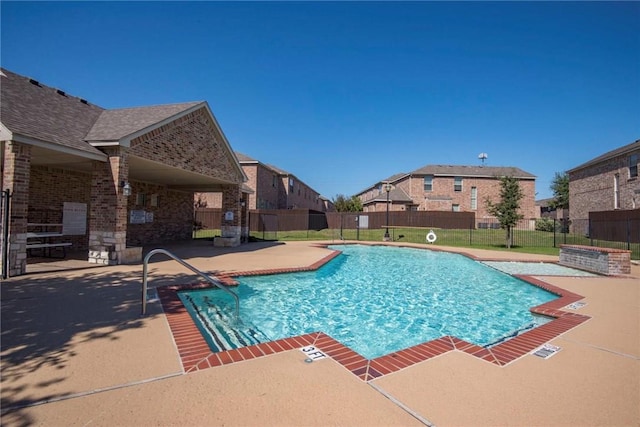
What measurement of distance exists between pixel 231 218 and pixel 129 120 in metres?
7.03

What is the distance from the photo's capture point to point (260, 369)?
3.26m

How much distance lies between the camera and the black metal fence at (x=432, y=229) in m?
20.9

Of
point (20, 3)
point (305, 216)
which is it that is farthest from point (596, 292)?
point (305, 216)

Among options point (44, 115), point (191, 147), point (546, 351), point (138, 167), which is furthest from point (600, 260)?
point (44, 115)

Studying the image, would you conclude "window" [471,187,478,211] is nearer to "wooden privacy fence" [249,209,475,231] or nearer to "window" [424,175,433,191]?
"window" [424,175,433,191]

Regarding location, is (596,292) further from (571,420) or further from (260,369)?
(260,369)

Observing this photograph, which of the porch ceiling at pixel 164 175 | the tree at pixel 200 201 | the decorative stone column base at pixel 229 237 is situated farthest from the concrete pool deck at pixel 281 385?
the tree at pixel 200 201

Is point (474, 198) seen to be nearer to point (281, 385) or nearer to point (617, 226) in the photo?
point (617, 226)

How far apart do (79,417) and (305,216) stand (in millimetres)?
27895

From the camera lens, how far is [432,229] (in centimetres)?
2905

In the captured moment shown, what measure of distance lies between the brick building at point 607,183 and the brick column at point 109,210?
30875 mm

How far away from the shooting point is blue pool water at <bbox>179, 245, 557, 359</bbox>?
539cm

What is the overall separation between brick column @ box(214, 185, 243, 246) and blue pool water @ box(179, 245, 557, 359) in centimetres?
748

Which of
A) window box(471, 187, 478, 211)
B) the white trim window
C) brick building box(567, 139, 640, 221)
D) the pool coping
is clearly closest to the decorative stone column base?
the pool coping
